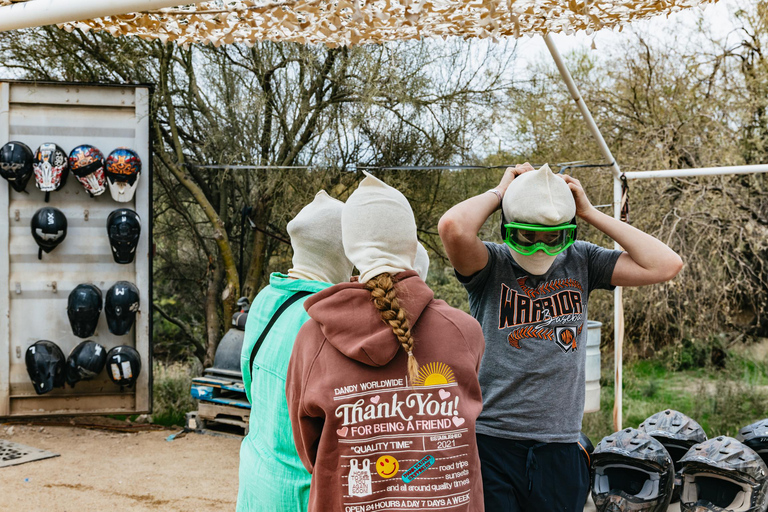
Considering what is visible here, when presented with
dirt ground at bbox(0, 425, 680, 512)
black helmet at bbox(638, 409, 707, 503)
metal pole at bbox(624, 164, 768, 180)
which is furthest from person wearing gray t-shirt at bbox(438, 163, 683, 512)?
metal pole at bbox(624, 164, 768, 180)

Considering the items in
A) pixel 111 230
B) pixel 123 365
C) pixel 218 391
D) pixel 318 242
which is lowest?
pixel 218 391

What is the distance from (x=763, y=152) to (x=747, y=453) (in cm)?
652

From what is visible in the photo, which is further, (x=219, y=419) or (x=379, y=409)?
(x=219, y=419)

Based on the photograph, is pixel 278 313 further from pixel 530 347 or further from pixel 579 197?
pixel 579 197

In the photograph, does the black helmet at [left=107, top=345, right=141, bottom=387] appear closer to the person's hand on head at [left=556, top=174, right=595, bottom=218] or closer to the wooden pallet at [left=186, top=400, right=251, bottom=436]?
the wooden pallet at [left=186, top=400, right=251, bottom=436]

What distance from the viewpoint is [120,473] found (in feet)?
20.1

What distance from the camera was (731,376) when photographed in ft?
30.8

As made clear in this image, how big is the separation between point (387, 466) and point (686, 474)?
8.36 ft

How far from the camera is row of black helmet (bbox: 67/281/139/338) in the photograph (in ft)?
22.0

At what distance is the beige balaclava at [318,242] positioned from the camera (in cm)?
242

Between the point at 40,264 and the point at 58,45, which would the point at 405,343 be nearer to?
the point at 40,264

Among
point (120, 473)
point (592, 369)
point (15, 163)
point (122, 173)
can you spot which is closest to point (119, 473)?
point (120, 473)

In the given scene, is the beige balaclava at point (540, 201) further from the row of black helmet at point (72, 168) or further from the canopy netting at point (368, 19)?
the row of black helmet at point (72, 168)

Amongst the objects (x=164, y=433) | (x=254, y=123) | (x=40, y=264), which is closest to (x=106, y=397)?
(x=164, y=433)
